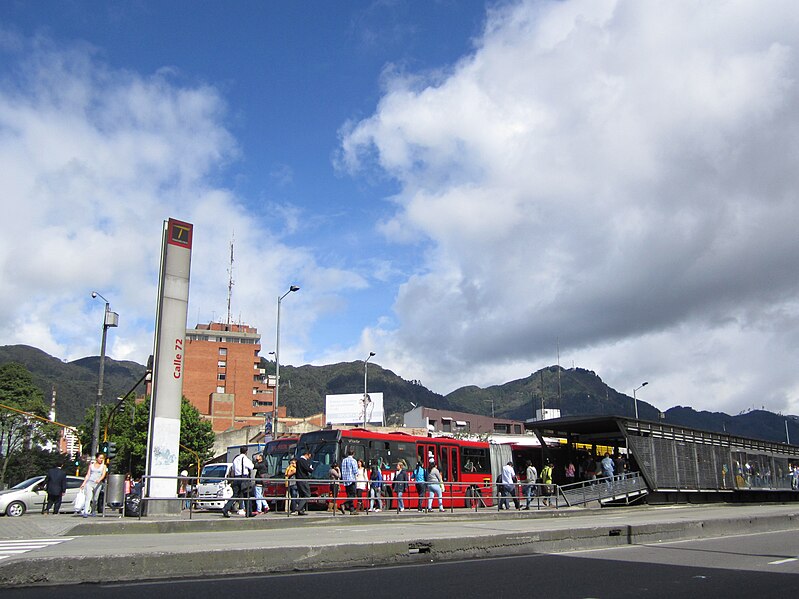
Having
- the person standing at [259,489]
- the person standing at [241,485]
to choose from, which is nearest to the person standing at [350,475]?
the person standing at [259,489]

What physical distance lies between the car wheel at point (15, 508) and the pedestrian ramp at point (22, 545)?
1053 centimetres

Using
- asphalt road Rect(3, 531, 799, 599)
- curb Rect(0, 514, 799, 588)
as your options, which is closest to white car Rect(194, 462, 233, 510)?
curb Rect(0, 514, 799, 588)

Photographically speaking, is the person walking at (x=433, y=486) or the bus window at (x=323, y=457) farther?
the bus window at (x=323, y=457)

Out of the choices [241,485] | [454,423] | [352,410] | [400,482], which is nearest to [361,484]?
[400,482]

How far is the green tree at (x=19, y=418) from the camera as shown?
61688mm

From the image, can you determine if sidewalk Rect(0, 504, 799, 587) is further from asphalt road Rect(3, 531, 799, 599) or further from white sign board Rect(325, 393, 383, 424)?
white sign board Rect(325, 393, 383, 424)

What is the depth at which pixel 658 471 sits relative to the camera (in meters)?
28.8

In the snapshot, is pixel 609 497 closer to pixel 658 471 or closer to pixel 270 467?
pixel 658 471

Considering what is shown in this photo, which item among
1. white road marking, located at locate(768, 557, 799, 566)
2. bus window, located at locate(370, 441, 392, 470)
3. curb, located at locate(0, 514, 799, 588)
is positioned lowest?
white road marking, located at locate(768, 557, 799, 566)

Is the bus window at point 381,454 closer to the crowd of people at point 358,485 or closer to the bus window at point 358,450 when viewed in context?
the crowd of people at point 358,485

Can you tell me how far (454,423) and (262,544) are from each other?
101943 mm

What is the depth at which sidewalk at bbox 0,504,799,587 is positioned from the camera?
29.0ft

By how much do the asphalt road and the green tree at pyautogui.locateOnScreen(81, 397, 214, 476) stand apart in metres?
55.1

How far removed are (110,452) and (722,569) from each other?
23669 millimetres
